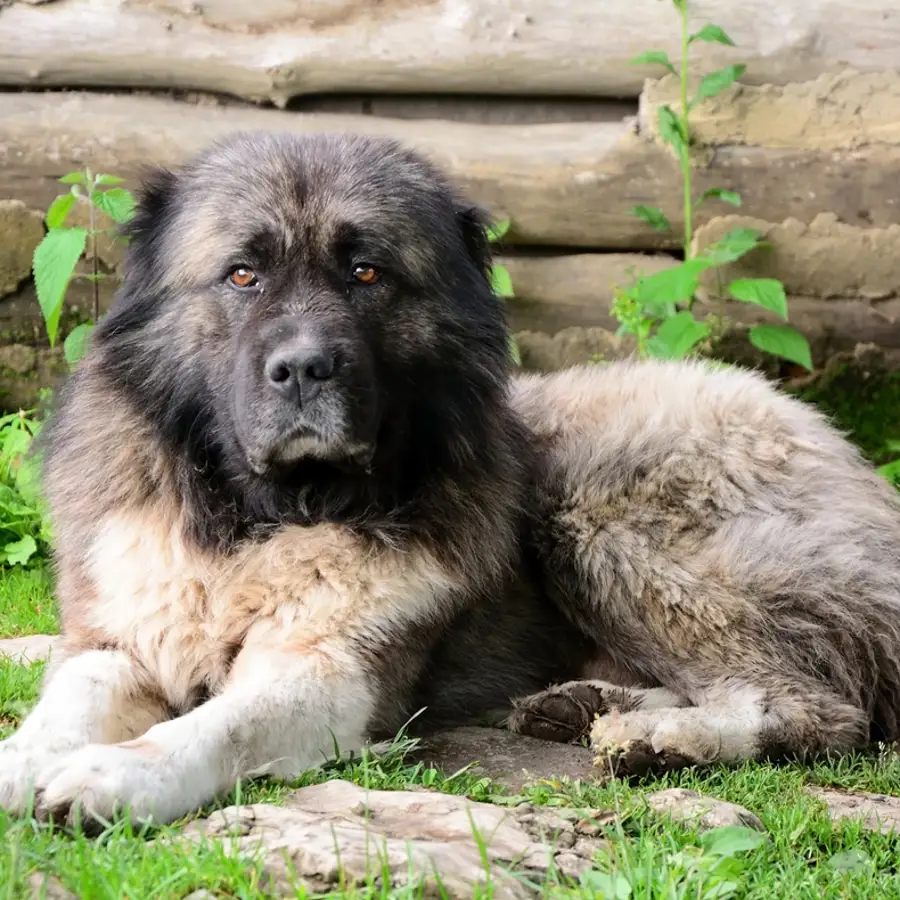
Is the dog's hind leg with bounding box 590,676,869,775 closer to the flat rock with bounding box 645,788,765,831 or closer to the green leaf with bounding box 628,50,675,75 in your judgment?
the flat rock with bounding box 645,788,765,831

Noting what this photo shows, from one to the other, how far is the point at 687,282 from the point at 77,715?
10.5ft

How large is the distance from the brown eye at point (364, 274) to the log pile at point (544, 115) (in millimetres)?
2332

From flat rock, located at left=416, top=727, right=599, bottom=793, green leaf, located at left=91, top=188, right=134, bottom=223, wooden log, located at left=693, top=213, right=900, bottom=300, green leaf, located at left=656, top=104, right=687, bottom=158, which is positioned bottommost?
flat rock, located at left=416, top=727, right=599, bottom=793

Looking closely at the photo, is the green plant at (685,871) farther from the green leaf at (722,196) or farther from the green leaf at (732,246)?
the green leaf at (722,196)

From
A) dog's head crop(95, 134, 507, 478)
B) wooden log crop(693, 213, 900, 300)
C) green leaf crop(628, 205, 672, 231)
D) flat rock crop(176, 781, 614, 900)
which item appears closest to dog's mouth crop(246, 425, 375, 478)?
dog's head crop(95, 134, 507, 478)

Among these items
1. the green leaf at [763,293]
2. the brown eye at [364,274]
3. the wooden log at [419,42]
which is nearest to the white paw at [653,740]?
the brown eye at [364,274]

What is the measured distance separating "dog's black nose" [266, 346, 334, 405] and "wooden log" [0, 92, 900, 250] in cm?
276

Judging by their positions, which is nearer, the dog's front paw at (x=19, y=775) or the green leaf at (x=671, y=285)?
the dog's front paw at (x=19, y=775)

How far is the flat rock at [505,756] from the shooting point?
3059 millimetres

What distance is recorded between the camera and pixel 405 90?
18.5ft

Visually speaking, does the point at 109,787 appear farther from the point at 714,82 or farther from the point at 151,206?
the point at 714,82

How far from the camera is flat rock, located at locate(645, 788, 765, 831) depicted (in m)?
2.52

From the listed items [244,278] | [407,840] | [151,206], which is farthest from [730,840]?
[151,206]

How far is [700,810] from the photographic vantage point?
256 centimetres
